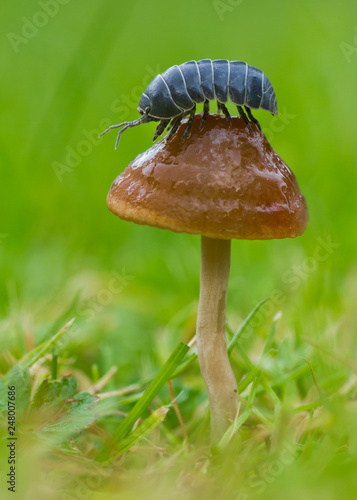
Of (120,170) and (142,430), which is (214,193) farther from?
(120,170)

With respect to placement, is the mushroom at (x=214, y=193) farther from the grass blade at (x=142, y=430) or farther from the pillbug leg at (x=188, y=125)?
the grass blade at (x=142, y=430)

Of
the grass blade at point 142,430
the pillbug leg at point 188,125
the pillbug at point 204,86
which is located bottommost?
the grass blade at point 142,430

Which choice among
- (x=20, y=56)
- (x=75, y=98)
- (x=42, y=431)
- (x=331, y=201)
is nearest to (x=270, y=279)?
(x=331, y=201)

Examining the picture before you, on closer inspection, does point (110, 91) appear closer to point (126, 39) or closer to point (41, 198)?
point (126, 39)

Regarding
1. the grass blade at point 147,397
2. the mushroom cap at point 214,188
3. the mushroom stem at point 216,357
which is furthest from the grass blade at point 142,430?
the mushroom cap at point 214,188

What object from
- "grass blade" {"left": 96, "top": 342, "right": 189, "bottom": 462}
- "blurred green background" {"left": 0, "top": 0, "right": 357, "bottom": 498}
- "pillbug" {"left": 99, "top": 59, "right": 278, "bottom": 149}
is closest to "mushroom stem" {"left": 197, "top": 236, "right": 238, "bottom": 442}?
"grass blade" {"left": 96, "top": 342, "right": 189, "bottom": 462}

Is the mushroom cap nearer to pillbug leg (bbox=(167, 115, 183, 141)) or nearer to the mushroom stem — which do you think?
pillbug leg (bbox=(167, 115, 183, 141))

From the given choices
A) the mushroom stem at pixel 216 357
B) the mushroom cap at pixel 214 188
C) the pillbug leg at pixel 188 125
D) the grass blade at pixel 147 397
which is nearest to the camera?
the mushroom cap at pixel 214 188
